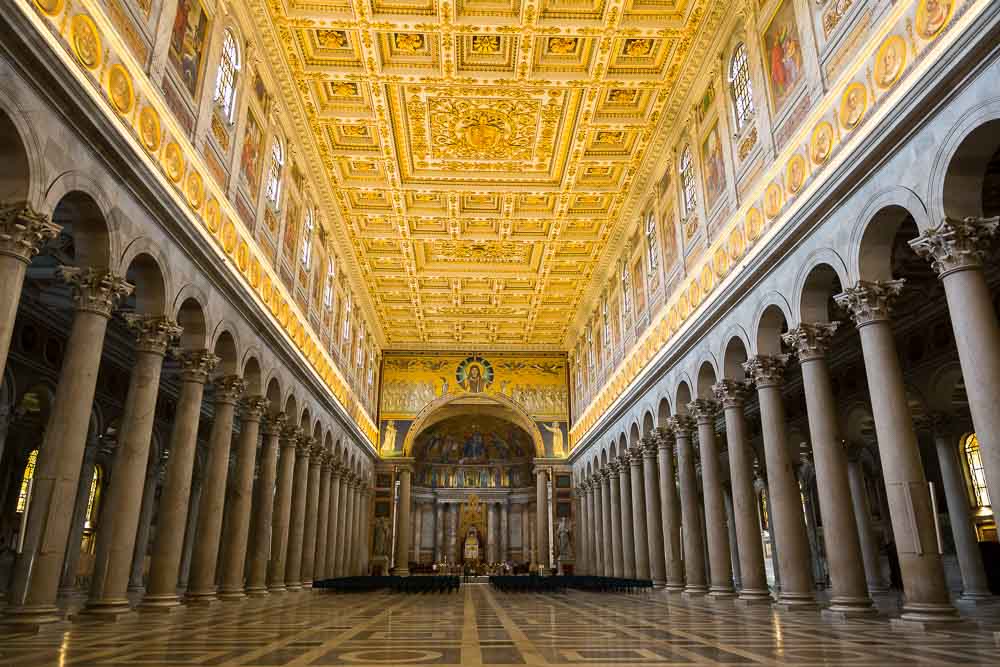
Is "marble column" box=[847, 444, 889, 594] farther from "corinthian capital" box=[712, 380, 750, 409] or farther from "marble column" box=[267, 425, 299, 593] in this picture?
"marble column" box=[267, 425, 299, 593]

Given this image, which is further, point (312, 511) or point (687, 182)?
point (312, 511)

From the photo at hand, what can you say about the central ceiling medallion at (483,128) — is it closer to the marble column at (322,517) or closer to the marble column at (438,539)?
the marble column at (322,517)

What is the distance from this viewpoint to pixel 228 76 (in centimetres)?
1655

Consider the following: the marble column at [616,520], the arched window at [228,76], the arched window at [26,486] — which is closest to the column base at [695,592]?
the marble column at [616,520]

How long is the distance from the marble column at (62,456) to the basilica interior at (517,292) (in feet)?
0.15

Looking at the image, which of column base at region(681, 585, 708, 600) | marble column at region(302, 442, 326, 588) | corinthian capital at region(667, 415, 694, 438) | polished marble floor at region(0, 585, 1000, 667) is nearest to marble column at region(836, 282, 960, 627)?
polished marble floor at region(0, 585, 1000, 667)

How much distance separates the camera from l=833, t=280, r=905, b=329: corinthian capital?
36.9 feet

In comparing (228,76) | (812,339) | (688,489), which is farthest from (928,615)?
(228,76)

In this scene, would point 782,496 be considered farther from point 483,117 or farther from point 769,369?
point 483,117

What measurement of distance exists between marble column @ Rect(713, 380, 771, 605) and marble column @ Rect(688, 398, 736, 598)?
1.00m

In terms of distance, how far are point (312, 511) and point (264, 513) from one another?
6366mm

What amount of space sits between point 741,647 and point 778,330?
921 centimetres

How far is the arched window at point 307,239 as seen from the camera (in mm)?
23547

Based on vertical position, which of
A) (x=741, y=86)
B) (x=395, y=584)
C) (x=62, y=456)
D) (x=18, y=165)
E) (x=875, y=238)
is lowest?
(x=395, y=584)
